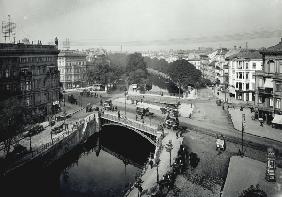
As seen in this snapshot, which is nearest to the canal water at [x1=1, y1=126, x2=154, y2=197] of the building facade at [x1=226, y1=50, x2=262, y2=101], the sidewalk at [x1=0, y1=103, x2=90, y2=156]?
the sidewalk at [x1=0, y1=103, x2=90, y2=156]

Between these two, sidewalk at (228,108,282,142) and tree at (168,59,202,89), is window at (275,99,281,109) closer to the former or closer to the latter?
sidewalk at (228,108,282,142)

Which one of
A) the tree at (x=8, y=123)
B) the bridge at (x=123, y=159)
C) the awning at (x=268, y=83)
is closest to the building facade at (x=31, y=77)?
the tree at (x=8, y=123)

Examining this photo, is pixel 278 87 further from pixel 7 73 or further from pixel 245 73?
pixel 7 73

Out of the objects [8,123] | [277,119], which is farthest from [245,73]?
[8,123]

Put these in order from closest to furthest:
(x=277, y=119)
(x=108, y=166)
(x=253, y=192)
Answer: (x=253, y=192) < (x=108, y=166) < (x=277, y=119)

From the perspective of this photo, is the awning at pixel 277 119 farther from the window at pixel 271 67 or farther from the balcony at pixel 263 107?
the window at pixel 271 67

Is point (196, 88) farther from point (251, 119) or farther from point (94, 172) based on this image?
point (94, 172)
